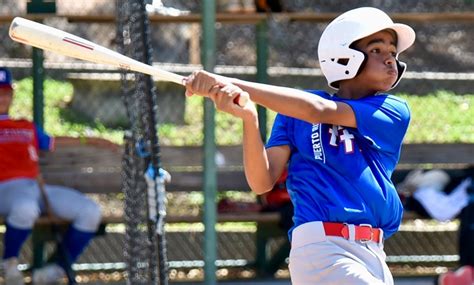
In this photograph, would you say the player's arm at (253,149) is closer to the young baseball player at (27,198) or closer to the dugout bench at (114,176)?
the young baseball player at (27,198)

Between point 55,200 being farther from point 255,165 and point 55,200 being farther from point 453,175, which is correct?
point 255,165

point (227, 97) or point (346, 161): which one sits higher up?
point (227, 97)

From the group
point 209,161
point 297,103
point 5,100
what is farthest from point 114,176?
point 297,103

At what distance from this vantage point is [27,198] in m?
7.56

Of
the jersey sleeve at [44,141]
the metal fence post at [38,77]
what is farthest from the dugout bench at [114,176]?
the metal fence post at [38,77]

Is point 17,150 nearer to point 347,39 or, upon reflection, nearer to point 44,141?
point 44,141

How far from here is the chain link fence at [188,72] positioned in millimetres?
8742

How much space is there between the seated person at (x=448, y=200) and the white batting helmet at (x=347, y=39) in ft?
13.0

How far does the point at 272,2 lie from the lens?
330 inches

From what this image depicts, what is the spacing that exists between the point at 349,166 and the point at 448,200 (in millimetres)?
4160

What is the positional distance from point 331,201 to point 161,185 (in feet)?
5.18

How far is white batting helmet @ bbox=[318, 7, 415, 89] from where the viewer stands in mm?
4031

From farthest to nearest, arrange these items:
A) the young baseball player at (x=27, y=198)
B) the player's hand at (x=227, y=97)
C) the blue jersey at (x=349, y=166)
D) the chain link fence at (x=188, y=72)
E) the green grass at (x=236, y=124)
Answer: the green grass at (x=236, y=124) < the chain link fence at (x=188, y=72) < the young baseball player at (x=27, y=198) < the blue jersey at (x=349, y=166) < the player's hand at (x=227, y=97)

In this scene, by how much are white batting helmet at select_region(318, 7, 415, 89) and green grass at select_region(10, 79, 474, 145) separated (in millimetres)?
5589
